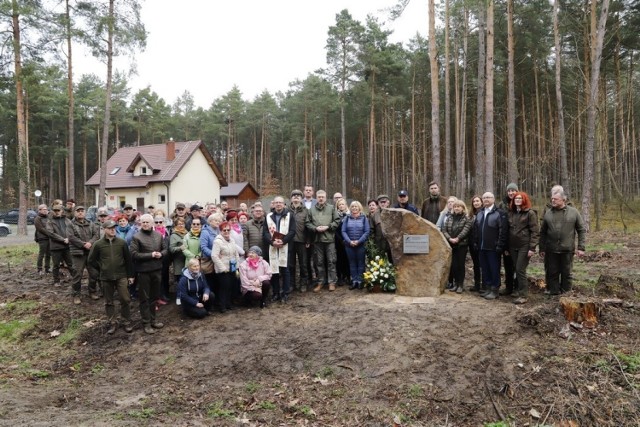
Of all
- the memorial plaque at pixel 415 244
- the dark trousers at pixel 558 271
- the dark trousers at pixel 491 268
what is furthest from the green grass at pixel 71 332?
the dark trousers at pixel 558 271

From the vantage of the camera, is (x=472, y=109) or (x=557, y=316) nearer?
(x=557, y=316)

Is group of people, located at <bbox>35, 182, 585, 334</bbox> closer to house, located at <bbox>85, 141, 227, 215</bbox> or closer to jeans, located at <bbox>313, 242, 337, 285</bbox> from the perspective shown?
jeans, located at <bbox>313, 242, 337, 285</bbox>

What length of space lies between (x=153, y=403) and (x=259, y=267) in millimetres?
2984

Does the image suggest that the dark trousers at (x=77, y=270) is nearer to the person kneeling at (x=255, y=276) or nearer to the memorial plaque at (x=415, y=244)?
the person kneeling at (x=255, y=276)

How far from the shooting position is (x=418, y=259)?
282 inches

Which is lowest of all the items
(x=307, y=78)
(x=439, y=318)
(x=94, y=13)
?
(x=439, y=318)

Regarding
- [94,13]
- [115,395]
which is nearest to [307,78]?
[94,13]

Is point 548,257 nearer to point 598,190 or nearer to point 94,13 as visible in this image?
point 598,190

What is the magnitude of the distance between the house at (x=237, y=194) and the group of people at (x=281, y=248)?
25640 mm

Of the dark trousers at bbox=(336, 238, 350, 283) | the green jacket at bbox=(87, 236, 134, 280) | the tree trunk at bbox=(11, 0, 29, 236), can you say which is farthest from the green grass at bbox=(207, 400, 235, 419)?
the tree trunk at bbox=(11, 0, 29, 236)

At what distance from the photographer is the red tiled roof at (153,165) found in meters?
28.9

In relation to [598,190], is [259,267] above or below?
below

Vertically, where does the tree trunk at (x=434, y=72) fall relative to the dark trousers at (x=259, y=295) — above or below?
above

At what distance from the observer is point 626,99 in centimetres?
2536
